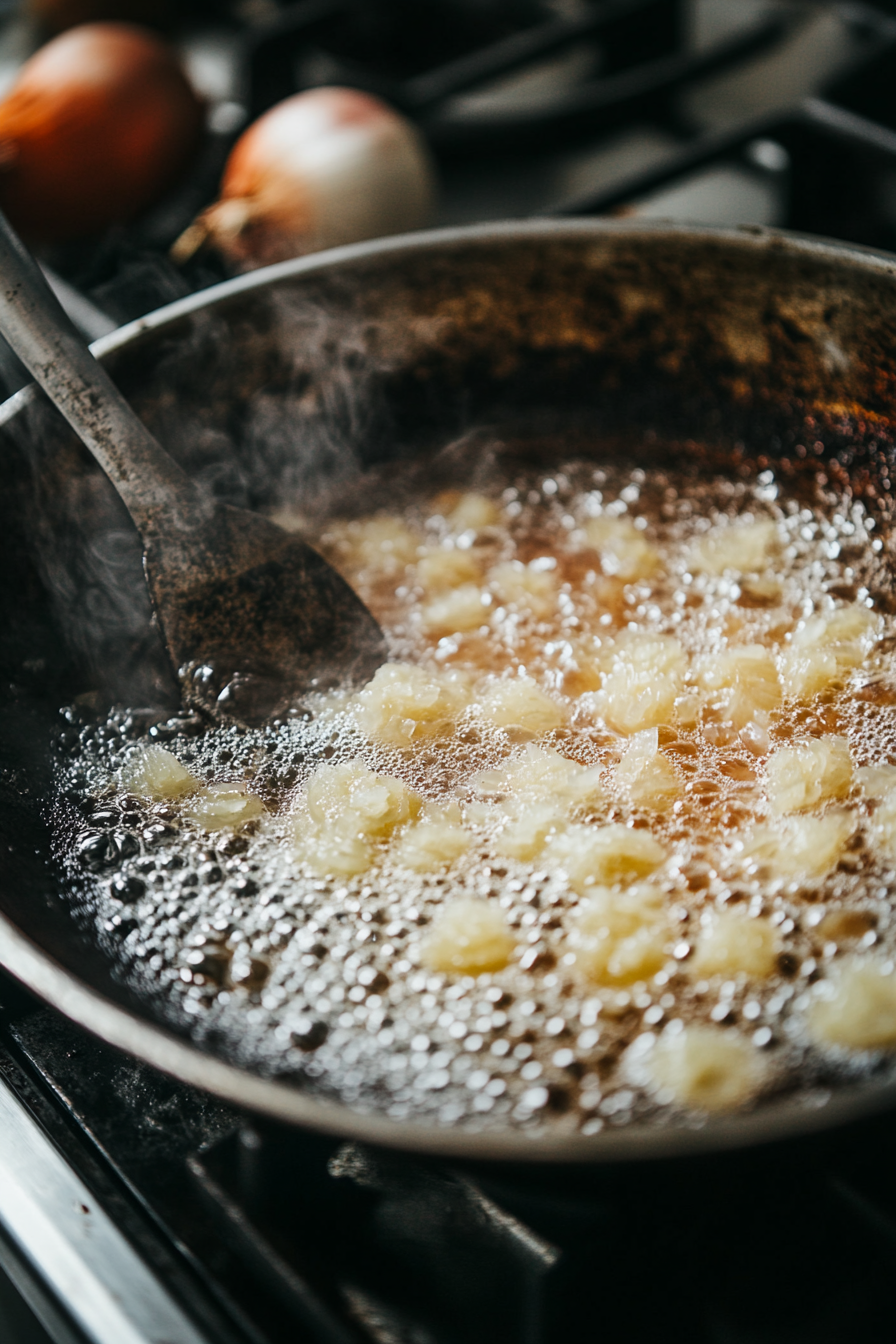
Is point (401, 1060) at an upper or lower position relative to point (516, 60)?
lower

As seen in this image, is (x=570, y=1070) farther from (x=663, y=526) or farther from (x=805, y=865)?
(x=663, y=526)

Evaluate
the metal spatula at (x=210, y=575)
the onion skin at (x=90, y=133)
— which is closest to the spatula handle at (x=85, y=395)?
the metal spatula at (x=210, y=575)

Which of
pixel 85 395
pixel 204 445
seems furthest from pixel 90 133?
pixel 85 395

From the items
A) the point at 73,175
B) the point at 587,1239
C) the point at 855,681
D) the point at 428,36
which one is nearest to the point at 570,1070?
the point at 587,1239

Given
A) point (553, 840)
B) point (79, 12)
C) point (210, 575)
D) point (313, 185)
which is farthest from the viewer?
point (79, 12)

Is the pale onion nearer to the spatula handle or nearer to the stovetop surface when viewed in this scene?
the spatula handle

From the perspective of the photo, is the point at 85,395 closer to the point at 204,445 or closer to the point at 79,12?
the point at 204,445
